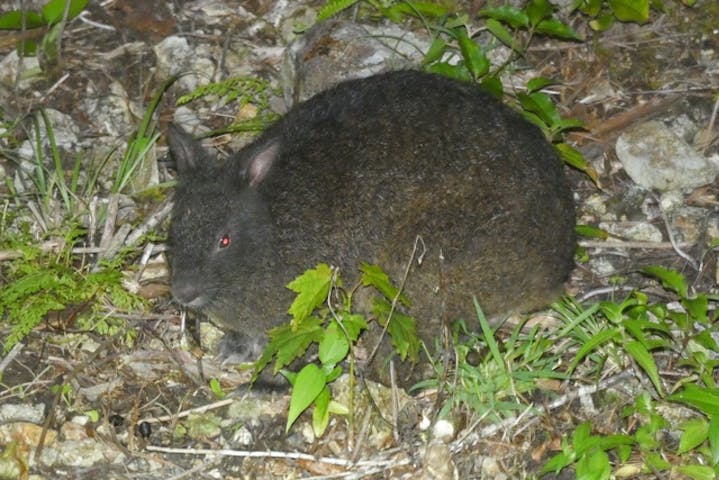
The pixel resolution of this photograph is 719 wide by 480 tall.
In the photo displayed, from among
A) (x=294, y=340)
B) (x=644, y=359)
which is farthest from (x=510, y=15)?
(x=294, y=340)

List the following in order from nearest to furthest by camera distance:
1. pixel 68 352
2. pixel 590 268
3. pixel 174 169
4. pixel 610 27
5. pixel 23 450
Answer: pixel 23 450 → pixel 68 352 → pixel 590 268 → pixel 174 169 → pixel 610 27

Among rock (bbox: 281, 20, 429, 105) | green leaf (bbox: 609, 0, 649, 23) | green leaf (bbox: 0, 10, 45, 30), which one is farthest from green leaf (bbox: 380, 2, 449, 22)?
green leaf (bbox: 0, 10, 45, 30)

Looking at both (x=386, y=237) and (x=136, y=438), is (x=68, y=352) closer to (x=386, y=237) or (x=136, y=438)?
(x=136, y=438)

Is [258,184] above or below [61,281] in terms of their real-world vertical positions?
above

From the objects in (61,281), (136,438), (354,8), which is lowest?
(136,438)

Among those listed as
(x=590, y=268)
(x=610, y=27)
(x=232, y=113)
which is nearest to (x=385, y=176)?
(x=590, y=268)

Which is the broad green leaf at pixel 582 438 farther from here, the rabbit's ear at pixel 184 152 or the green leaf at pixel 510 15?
the green leaf at pixel 510 15

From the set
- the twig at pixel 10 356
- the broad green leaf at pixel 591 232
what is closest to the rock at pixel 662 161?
the broad green leaf at pixel 591 232
